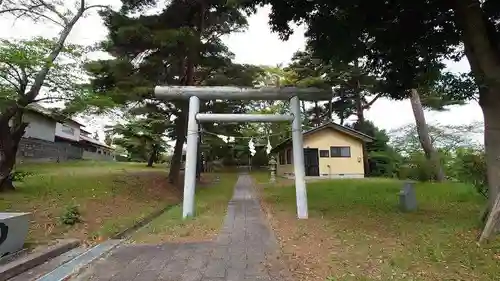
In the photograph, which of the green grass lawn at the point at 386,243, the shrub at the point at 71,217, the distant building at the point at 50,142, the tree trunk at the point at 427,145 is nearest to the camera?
the green grass lawn at the point at 386,243

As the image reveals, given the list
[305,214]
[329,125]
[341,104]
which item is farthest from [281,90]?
[341,104]

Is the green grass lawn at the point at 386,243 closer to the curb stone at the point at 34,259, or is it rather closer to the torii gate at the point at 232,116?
the torii gate at the point at 232,116

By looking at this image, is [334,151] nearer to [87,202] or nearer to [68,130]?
[87,202]

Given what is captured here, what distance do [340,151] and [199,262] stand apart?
20617 mm

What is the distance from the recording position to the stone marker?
195 inches

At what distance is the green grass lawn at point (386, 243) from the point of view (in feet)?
13.9

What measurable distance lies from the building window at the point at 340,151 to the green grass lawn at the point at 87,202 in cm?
1286

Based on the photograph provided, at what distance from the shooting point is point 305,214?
852 cm

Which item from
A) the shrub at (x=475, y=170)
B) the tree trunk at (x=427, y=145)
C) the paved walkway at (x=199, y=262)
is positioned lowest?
the paved walkway at (x=199, y=262)

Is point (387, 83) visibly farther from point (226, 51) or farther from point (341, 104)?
point (341, 104)

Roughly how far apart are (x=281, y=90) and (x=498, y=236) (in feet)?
18.4

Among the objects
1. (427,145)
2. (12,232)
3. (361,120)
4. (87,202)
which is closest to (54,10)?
(87,202)

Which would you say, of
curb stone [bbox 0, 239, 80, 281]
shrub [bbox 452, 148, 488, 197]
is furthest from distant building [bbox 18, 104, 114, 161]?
shrub [bbox 452, 148, 488, 197]

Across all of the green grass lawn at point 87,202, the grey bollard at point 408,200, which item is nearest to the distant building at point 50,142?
the green grass lawn at point 87,202
